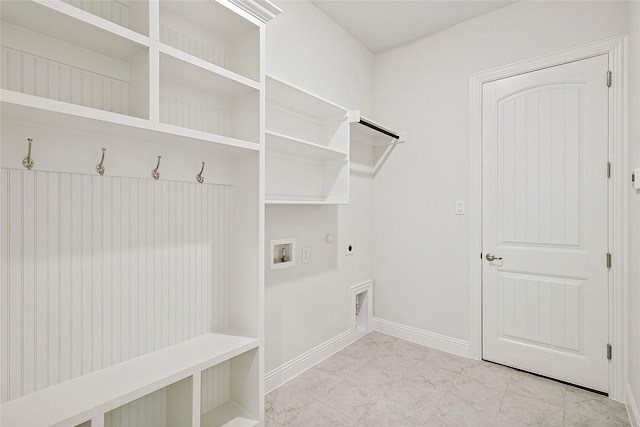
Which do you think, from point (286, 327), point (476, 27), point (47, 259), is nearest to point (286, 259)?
point (286, 327)

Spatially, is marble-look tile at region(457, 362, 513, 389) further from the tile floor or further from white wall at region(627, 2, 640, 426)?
white wall at region(627, 2, 640, 426)

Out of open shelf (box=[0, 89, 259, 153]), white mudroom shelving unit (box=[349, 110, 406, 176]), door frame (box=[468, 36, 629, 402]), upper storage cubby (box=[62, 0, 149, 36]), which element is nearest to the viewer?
open shelf (box=[0, 89, 259, 153])

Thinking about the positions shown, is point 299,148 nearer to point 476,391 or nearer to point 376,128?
point 376,128

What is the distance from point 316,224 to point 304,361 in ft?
3.40

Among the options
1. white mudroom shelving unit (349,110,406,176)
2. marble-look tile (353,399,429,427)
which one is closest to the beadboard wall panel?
marble-look tile (353,399,429,427)

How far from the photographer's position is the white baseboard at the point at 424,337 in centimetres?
263

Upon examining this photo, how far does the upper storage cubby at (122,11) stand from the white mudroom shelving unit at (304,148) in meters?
0.70

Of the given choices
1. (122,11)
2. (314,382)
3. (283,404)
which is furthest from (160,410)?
(122,11)

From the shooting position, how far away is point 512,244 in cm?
242

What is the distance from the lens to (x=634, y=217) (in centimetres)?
180

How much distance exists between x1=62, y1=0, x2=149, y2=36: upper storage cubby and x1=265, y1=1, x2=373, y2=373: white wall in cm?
89

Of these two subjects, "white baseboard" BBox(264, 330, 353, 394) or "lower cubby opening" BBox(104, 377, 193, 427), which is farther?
"white baseboard" BBox(264, 330, 353, 394)

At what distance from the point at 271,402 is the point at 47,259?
147cm

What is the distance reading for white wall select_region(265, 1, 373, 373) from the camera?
7.02 feet
